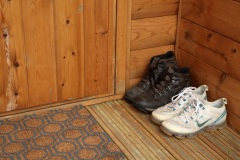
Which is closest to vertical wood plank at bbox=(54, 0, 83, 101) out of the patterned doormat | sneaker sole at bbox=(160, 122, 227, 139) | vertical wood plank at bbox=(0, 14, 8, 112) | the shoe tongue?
the patterned doormat

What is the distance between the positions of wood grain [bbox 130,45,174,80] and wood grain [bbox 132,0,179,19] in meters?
0.18

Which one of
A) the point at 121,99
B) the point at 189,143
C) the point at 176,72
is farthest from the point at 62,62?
the point at 189,143

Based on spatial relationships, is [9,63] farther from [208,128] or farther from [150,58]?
[208,128]

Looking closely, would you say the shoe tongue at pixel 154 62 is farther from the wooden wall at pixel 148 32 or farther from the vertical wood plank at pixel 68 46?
the vertical wood plank at pixel 68 46

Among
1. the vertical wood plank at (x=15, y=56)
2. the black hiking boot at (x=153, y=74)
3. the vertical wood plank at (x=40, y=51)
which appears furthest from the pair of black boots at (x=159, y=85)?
the vertical wood plank at (x=15, y=56)

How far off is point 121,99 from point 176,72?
0.34m

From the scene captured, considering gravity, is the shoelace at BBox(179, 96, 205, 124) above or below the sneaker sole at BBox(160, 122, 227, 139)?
above

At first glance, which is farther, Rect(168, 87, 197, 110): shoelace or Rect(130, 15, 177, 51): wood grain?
Rect(130, 15, 177, 51): wood grain

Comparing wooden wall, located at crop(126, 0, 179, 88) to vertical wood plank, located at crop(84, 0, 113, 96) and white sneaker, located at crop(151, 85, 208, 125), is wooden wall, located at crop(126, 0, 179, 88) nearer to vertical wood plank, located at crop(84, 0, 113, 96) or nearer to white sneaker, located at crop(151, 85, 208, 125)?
vertical wood plank, located at crop(84, 0, 113, 96)

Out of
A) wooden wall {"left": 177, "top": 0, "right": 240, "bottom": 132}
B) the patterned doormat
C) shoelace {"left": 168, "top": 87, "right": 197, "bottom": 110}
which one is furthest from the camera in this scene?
shoelace {"left": 168, "top": 87, "right": 197, "bottom": 110}

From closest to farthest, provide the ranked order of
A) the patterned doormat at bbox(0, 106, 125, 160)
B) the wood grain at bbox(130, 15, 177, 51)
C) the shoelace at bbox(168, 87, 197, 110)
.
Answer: the patterned doormat at bbox(0, 106, 125, 160)
the shoelace at bbox(168, 87, 197, 110)
the wood grain at bbox(130, 15, 177, 51)

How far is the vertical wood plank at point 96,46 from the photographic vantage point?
1.80m

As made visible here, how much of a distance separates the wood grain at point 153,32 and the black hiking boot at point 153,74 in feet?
0.26

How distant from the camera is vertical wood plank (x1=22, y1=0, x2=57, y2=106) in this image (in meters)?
1.67
